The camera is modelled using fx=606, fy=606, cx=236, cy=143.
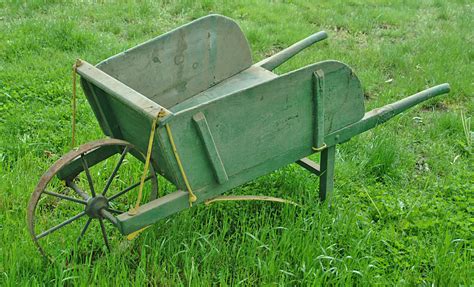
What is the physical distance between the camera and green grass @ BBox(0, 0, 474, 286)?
126 inches

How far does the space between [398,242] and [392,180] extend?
2.65ft

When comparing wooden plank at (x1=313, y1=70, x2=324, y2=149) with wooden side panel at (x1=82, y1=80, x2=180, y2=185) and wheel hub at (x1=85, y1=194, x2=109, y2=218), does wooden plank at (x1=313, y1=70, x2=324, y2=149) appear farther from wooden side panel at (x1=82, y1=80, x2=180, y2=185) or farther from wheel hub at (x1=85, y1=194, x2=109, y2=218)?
wheel hub at (x1=85, y1=194, x2=109, y2=218)

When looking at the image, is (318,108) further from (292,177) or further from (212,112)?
(292,177)

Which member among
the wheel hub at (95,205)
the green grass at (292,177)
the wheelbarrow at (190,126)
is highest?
the wheelbarrow at (190,126)

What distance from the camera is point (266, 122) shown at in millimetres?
3162

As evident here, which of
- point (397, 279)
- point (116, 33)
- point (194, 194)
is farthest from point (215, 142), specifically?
point (116, 33)

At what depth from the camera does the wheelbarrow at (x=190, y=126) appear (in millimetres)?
2918

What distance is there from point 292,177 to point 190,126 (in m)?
1.25

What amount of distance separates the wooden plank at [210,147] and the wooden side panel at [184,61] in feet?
2.58

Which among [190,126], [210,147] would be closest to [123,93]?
[190,126]

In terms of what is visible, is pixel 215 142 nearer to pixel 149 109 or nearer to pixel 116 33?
pixel 149 109

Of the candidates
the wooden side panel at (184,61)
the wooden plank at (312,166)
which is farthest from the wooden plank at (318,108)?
the wooden side panel at (184,61)

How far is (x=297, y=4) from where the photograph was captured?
7945 mm

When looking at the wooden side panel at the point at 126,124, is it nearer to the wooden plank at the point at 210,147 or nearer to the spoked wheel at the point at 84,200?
the spoked wheel at the point at 84,200
